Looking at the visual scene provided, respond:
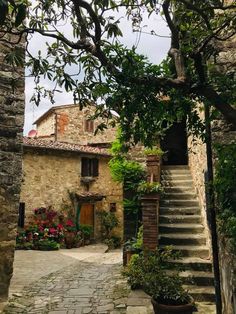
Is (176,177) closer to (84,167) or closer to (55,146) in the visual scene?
(55,146)

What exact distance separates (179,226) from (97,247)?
9290 millimetres

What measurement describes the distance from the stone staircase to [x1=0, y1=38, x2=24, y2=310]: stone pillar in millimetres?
3143

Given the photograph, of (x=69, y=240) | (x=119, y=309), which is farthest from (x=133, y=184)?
(x=69, y=240)

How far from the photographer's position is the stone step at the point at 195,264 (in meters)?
6.18

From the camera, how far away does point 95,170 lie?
60.6ft

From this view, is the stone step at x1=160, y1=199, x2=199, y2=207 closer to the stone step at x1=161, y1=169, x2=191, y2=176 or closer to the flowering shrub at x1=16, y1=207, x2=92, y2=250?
the stone step at x1=161, y1=169, x2=191, y2=176

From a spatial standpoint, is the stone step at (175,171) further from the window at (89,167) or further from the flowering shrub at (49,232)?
the window at (89,167)

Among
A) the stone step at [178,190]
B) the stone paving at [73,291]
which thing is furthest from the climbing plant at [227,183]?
the stone step at [178,190]

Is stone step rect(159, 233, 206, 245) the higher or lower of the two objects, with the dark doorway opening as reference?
lower

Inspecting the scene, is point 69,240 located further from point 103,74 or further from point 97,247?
point 103,74

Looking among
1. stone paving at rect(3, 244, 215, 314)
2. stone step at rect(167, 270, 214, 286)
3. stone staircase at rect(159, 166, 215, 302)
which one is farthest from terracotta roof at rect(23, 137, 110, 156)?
stone step at rect(167, 270, 214, 286)

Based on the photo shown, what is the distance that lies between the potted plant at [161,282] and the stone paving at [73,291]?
1.08 feet

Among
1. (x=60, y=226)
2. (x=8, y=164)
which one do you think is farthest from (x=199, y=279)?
(x=60, y=226)

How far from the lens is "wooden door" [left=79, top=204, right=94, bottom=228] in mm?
17734
